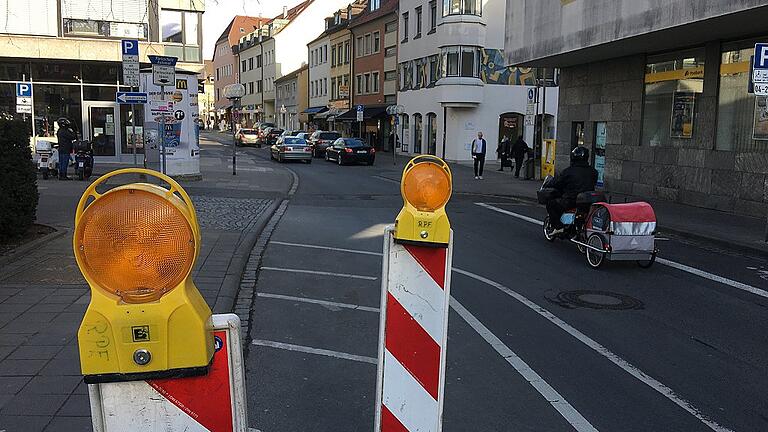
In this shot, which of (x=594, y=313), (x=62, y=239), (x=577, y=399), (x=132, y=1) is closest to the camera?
(x=577, y=399)

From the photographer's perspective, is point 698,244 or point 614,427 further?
point 698,244

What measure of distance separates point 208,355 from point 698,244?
11.7 metres

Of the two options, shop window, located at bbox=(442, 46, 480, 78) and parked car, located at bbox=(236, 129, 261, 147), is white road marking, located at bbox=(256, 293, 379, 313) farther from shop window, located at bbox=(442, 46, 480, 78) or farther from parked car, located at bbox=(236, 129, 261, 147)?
parked car, located at bbox=(236, 129, 261, 147)

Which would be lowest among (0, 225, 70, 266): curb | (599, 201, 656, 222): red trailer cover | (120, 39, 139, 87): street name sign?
(0, 225, 70, 266): curb

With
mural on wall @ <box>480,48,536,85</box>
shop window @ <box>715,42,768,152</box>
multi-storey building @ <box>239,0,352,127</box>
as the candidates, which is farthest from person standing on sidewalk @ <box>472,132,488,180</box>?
multi-storey building @ <box>239,0,352,127</box>

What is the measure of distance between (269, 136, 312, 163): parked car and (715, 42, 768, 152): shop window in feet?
74.9

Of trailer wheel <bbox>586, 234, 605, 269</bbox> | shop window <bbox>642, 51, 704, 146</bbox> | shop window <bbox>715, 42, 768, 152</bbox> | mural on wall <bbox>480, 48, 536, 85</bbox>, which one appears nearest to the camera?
trailer wheel <bbox>586, 234, 605, 269</bbox>

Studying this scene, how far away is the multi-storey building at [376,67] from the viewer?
157ft

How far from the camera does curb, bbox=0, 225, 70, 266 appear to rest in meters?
8.27

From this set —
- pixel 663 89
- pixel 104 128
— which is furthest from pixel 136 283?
pixel 104 128

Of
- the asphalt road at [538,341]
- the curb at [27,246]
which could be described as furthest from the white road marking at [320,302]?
the curb at [27,246]

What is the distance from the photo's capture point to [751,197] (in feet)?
48.1

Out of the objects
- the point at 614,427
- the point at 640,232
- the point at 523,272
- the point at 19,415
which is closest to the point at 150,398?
the point at 19,415

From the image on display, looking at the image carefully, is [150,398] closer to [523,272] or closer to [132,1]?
[523,272]
